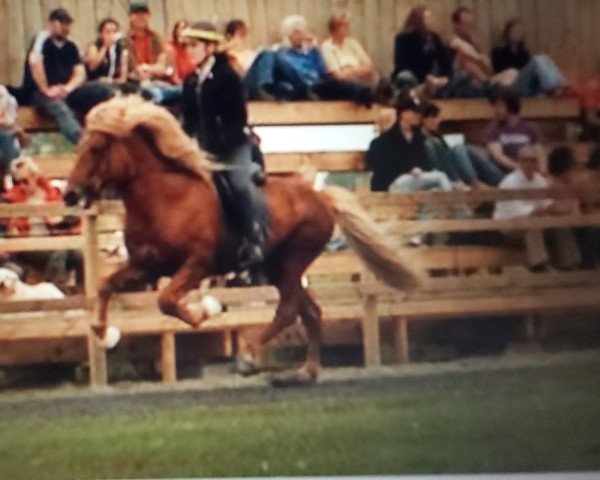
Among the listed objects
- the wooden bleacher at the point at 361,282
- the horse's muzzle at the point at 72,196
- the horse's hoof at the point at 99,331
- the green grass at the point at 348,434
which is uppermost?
the horse's muzzle at the point at 72,196

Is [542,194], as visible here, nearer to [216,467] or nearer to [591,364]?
[591,364]

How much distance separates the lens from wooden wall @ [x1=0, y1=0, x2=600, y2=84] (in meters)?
2.38

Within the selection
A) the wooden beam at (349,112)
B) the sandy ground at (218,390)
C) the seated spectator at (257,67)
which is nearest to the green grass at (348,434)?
the sandy ground at (218,390)

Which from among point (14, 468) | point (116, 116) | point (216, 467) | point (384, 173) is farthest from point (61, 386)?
point (384, 173)

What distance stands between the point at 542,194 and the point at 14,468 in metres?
1.33

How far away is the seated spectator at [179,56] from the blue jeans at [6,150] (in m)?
0.39

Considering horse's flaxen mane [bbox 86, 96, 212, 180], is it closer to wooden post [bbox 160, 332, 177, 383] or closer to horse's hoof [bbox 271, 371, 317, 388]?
wooden post [bbox 160, 332, 177, 383]

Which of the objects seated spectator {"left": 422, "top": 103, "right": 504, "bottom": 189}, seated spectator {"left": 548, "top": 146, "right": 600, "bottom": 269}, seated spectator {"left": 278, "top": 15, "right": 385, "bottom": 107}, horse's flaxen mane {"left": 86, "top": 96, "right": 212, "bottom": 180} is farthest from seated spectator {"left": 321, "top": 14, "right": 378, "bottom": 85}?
seated spectator {"left": 548, "top": 146, "right": 600, "bottom": 269}

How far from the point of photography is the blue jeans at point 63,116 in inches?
92.4

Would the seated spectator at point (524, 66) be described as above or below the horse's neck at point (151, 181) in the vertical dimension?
above

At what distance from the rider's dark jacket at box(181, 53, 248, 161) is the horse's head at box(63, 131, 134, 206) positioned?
0.52ft

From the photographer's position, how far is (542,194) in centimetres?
243

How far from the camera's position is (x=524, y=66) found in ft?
7.83

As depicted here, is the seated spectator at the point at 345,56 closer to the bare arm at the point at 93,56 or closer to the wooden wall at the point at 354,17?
the wooden wall at the point at 354,17
